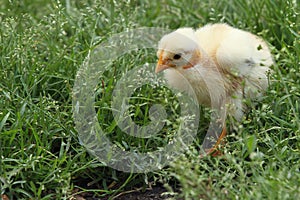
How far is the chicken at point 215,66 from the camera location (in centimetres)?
322

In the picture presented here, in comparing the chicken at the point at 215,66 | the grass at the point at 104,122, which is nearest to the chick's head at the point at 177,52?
the chicken at the point at 215,66

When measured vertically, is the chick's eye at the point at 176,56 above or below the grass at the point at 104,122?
above

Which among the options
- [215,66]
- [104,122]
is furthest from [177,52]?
[104,122]

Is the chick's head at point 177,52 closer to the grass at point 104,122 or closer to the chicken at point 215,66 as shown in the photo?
the chicken at point 215,66

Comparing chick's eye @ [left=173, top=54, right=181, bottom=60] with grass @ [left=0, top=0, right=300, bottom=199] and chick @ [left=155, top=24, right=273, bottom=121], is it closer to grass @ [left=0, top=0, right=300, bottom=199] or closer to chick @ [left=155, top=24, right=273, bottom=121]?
chick @ [left=155, top=24, right=273, bottom=121]

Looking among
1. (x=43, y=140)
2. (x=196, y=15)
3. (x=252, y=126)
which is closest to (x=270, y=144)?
(x=252, y=126)

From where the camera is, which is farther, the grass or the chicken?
the chicken

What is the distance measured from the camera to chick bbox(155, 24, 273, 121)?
322cm

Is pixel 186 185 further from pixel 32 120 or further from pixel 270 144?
pixel 32 120

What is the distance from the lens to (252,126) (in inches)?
126

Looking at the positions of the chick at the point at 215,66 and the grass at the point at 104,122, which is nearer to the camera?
the grass at the point at 104,122

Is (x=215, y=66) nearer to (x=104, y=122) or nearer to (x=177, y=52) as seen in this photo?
(x=177, y=52)

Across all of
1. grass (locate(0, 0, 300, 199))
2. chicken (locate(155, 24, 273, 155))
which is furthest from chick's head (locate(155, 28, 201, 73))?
grass (locate(0, 0, 300, 199))

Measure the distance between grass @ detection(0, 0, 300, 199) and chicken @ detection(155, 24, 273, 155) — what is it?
3.7 inches
